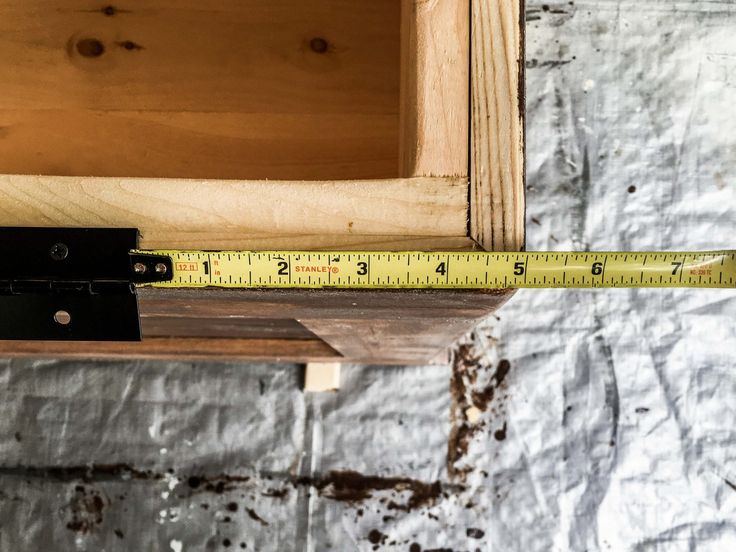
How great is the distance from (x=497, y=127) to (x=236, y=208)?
307 millimetres

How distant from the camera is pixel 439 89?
0.68 meters

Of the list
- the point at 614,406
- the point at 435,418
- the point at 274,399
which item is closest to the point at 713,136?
the point at 614,406

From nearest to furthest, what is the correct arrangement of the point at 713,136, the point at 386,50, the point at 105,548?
the point at 386,50 < the point at 105,548 < the point at 713,136

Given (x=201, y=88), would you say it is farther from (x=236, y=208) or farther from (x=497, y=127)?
(x=497, y=127)

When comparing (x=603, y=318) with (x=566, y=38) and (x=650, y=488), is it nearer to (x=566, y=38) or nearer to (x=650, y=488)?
(x=650, y=488)

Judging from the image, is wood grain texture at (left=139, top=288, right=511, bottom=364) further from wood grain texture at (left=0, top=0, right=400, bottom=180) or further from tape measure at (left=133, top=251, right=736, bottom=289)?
wood grain texture at (left=0, top=0, right=400, bottom=180)

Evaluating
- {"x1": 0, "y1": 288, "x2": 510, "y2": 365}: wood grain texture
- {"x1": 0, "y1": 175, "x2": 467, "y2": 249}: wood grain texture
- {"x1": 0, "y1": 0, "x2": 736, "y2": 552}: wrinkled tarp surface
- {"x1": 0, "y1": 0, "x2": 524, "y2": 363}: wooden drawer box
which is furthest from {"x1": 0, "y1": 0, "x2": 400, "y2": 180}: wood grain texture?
{"x1": 0, "y1": 0, "x2": 736, "y2": 552}: wrinkled tarp surface

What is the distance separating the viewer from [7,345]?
1183 mm

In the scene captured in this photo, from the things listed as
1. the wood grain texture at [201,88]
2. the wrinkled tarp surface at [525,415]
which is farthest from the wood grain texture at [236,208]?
the wrinkled tarp surface at [525,415]

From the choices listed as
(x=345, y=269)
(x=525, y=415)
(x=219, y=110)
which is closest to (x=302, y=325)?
(x=345, y=269)

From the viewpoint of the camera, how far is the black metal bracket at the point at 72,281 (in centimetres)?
67

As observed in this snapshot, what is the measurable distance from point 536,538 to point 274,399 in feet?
2.14

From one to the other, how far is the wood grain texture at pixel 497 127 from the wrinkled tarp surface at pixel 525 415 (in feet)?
2.37

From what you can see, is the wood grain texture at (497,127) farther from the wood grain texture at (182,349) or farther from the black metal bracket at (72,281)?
the wood grain texture at (182,349)
